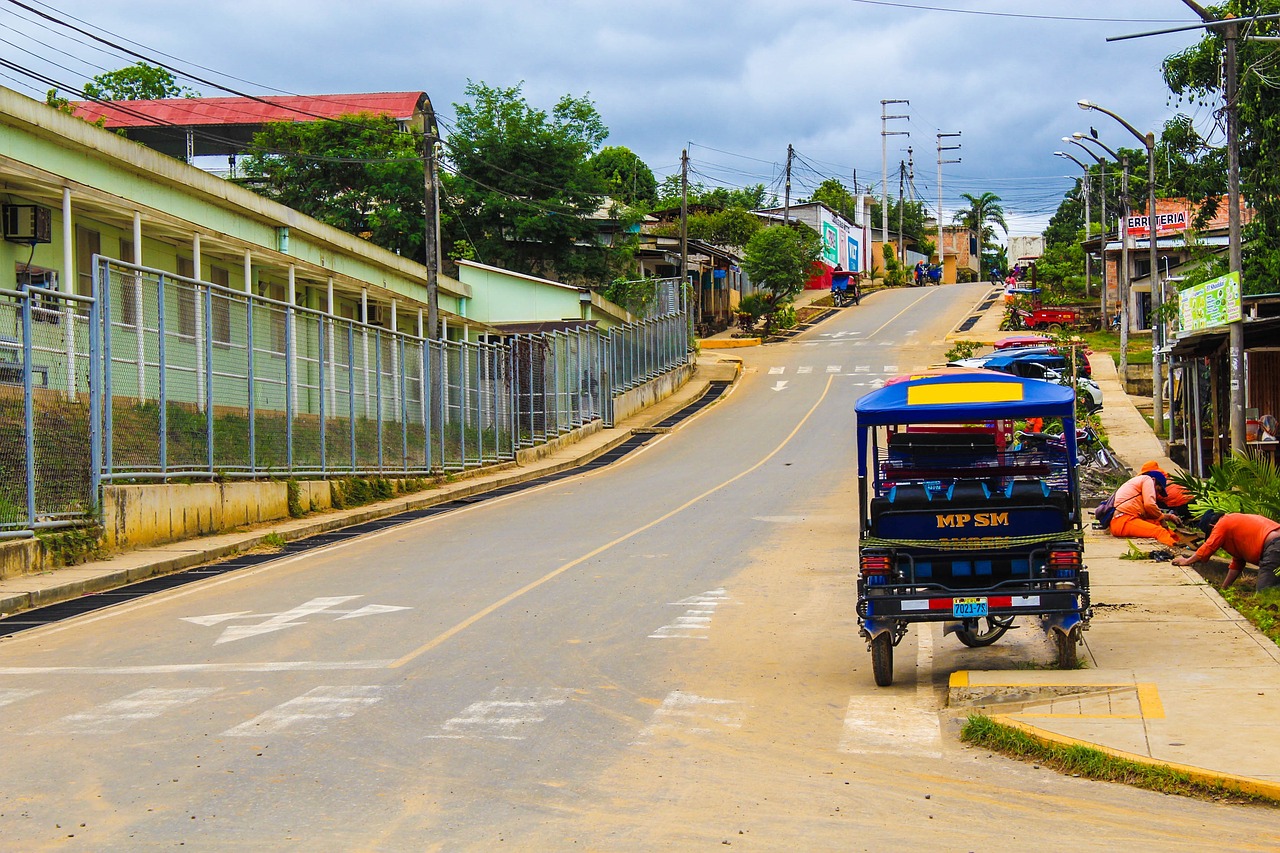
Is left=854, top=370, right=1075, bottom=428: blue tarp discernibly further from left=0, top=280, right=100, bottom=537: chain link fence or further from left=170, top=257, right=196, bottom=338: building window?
left=170, top=257, right=196, bottom=338: building window

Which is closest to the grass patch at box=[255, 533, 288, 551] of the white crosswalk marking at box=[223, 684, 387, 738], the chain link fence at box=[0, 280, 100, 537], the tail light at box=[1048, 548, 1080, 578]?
the chain link fence at box=[0, 280, 100, 537]

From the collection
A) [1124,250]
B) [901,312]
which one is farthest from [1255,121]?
[901,312]

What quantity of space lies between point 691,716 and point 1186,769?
3200 mm

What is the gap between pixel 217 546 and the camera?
738 inches

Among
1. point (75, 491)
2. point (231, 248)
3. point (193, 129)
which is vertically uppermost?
point (193, 129)

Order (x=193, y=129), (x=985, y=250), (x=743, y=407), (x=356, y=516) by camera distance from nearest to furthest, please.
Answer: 1. (x=356, y=516)
2. (x=743, y=407)
3. (x=193, y=129)
4. (x=985, y=250)

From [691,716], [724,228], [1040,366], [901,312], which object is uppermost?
[724,228]

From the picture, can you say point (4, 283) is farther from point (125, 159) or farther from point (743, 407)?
point (743, 407)

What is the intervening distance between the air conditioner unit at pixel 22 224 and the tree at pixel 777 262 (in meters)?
57.1

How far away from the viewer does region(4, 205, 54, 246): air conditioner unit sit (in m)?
24.0

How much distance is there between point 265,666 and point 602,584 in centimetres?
519

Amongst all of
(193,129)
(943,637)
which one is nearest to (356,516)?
(943,637)

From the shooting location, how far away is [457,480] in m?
31.7

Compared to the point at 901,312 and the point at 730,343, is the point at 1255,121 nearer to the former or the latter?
the point at 730,343
